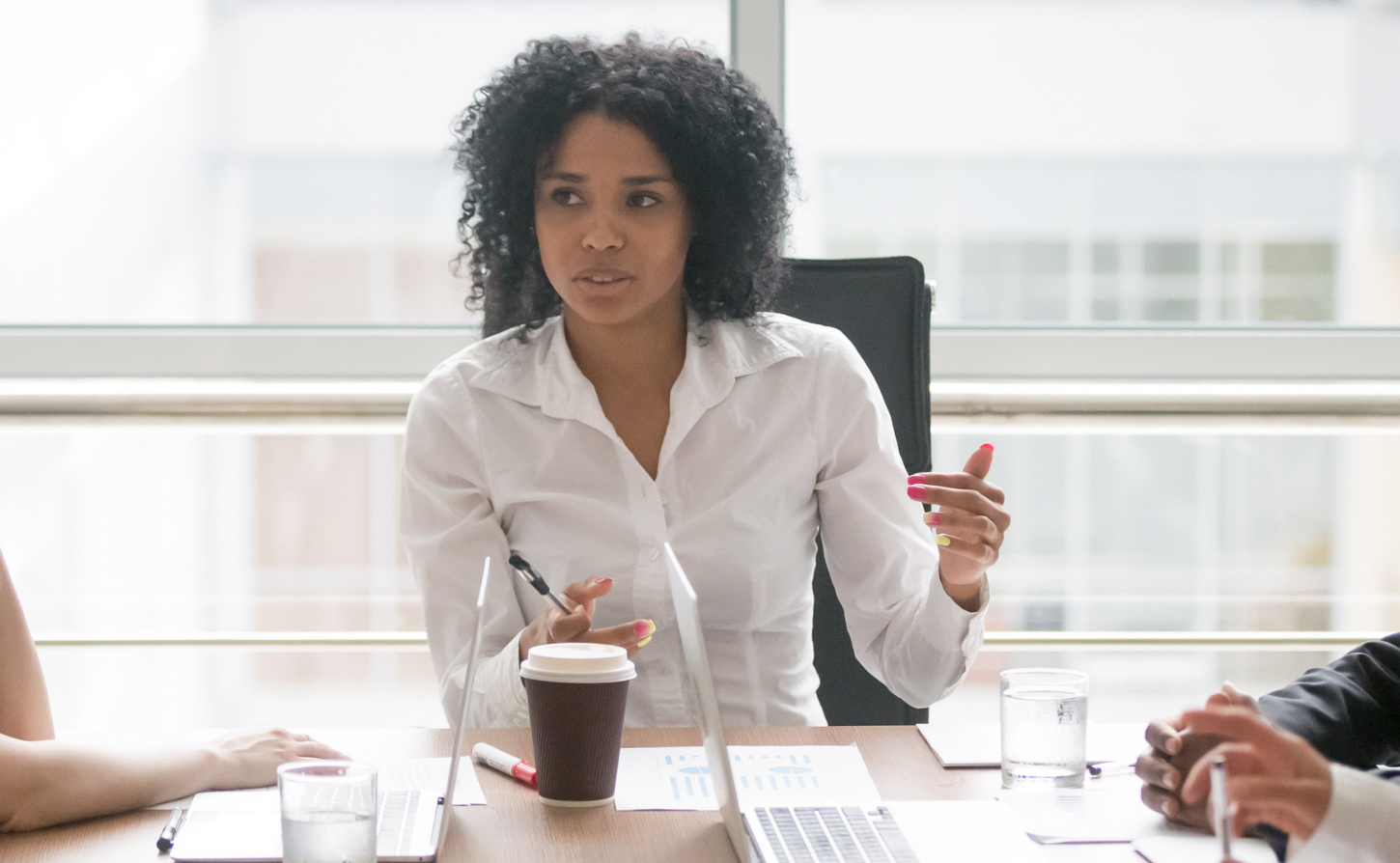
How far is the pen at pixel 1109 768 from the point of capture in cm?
114

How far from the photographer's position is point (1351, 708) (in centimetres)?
121

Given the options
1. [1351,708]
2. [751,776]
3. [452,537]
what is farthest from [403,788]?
[1351,708]

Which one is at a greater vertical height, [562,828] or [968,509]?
[968,509]

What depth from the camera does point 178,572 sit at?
2590mm

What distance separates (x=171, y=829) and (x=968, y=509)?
31.0 inches

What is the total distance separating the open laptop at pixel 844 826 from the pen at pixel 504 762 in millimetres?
172

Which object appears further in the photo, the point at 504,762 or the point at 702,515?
the point at 702,515

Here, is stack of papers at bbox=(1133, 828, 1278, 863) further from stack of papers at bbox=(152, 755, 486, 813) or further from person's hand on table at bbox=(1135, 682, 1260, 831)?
stack of papers at bbox=(152, 755, 486, 813)

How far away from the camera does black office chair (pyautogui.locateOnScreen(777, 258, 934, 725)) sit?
5.57ft

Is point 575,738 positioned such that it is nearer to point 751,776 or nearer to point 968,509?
point 751,776

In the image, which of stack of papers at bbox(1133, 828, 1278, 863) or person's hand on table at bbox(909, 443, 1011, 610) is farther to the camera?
person's hand on table at bbox(909, 443, 1011, 610)

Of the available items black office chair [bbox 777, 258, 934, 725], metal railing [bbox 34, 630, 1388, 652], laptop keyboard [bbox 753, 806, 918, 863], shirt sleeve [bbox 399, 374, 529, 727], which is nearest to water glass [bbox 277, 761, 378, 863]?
laptop keyboard [bbox 753, 806, 918, 863]

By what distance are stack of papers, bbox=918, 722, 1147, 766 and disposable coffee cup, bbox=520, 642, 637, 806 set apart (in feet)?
1.06

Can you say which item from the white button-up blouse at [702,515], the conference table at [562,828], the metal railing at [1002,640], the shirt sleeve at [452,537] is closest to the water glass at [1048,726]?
the conference table at [562,828]
